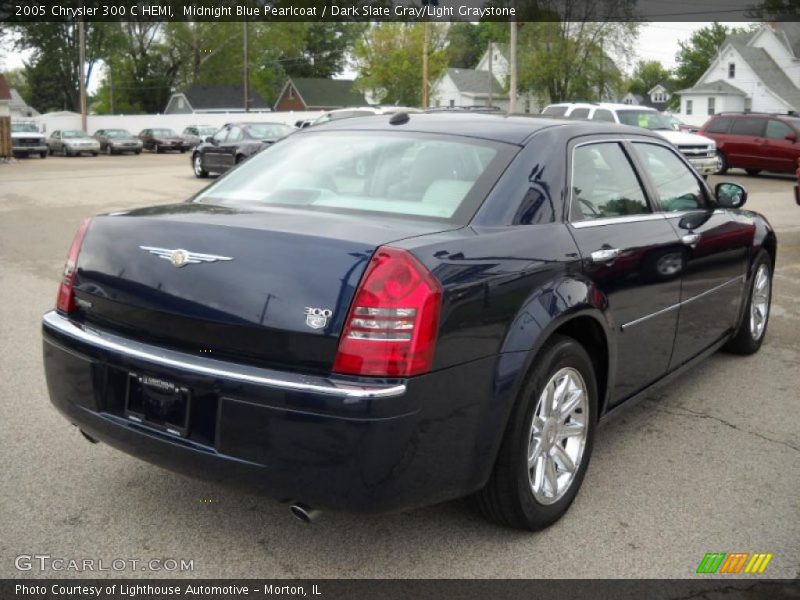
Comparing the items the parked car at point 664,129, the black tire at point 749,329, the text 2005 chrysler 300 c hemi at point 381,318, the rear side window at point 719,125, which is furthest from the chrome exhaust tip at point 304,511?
the rear side window at point 719,125

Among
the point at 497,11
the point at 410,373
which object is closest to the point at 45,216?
the point at 410,373

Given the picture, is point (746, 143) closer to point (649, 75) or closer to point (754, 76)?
point (754, 76)

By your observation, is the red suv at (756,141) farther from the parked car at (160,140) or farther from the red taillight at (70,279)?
the parked car at (160,140)

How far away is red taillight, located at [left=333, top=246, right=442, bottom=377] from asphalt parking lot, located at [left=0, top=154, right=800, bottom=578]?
617 millimetres

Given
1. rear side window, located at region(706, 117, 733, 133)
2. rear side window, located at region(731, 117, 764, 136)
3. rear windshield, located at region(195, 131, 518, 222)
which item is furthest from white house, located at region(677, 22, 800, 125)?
rear windshield, located at region(195, 131, 518, 222)

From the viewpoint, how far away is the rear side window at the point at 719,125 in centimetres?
2455

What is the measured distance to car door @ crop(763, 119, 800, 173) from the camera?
2273 cm

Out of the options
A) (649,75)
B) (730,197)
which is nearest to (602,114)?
(730,197)

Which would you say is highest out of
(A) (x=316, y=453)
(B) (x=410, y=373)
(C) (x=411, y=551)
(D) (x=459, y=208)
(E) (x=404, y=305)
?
(D) (x=459, y=208)

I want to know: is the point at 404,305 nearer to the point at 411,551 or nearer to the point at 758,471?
the point at 411,551

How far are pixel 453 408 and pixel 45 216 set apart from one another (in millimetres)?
13331

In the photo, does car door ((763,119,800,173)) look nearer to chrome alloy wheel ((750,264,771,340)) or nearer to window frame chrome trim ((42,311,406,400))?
chrome alloy wheel ((750,264,771,340))

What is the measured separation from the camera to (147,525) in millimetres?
3504

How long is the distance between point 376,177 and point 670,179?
1949mm
